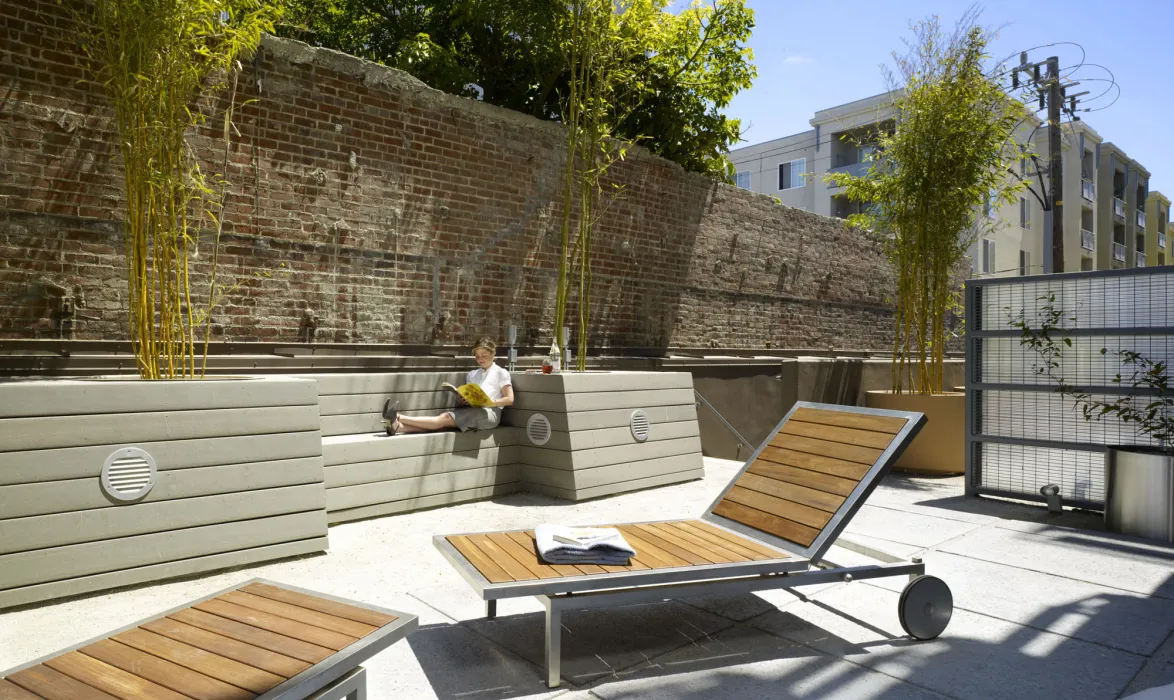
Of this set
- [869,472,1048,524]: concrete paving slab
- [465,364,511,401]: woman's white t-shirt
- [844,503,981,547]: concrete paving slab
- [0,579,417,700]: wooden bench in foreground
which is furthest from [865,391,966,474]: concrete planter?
[0,579,417,700]: wooden bench in foreground

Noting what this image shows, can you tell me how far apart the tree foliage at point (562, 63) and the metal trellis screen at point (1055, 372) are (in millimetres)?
4988

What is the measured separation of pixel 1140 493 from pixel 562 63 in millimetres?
7385

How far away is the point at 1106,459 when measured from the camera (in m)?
4.52

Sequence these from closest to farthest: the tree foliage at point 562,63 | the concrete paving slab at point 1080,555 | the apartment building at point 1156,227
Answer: the concrete paving slab at point 1080,555 → the tree foliage at point 562,63 → the apartment building at point 1156,227

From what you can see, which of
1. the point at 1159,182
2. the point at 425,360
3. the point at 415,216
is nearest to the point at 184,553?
the point at 425,360

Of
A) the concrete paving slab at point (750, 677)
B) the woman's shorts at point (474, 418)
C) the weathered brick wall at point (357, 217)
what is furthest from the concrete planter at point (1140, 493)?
the weathered brick wall at point (357, 217)

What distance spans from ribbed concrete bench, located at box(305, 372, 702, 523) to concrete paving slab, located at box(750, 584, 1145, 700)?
7.59 ft

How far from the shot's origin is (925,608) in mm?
2689

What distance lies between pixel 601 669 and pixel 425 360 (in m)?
4.72

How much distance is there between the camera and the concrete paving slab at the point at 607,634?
2.48 m

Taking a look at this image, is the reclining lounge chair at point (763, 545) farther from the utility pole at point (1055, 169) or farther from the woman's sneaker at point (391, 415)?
the utility pole at point (1055, 169)

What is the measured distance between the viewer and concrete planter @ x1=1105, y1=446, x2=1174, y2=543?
422 centimetres

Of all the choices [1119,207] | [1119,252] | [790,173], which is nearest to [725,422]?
[790,173]

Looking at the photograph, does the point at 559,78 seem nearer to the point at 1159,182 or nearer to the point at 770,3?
the point at 770,3
